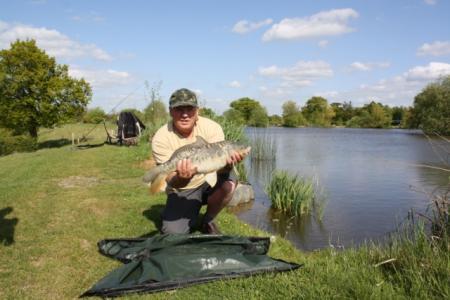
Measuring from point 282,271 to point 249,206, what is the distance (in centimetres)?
562

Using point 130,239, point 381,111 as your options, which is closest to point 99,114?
point 130,239

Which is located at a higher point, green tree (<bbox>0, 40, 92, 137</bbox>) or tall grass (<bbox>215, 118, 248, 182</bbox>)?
green tree (<bbox>0, 40, 92, 137</bbox>)

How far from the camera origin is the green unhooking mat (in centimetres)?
354

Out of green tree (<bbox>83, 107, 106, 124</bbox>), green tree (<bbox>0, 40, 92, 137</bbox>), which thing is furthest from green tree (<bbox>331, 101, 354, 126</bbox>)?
green tree (<bbox>0, 40, 92, 137</bbox>)

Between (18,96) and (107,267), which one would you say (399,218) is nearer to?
(107,267)

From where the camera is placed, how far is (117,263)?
429 centimetres

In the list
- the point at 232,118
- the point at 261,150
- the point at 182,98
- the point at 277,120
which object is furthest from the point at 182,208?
the point at 277,120

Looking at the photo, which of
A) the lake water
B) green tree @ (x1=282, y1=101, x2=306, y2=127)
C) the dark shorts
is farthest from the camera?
green tree @ (x1=282, y1=101, x2=306, y2=127)

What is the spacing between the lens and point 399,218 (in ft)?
28.4

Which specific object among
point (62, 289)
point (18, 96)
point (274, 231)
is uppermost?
point (18, 96)

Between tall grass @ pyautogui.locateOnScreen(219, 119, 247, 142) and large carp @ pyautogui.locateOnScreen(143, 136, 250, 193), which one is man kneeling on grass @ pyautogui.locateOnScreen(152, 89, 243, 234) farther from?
tall grass @ pyautogui.locateOnScreen(219, 119, 247, 142)

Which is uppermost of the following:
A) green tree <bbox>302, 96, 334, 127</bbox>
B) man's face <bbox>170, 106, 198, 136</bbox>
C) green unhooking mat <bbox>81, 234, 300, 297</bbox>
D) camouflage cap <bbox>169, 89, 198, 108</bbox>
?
green tree <bbox>302, 96, 334, 127</bbox>

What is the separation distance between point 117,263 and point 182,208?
97cm

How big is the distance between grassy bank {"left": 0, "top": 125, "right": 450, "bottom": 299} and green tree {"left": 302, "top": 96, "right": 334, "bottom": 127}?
82894 mm
